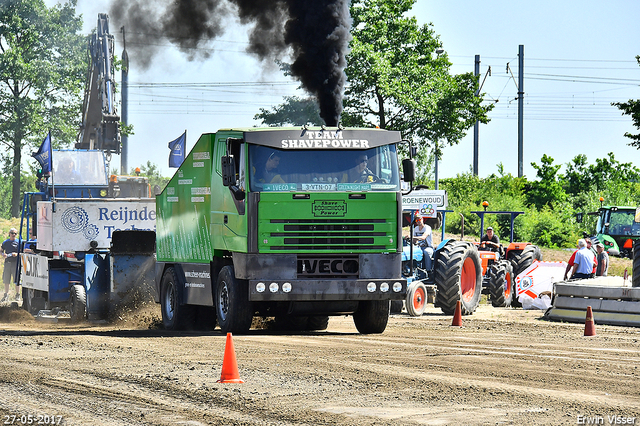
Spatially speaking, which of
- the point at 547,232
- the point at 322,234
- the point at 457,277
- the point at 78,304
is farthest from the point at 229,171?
the point at 547,232

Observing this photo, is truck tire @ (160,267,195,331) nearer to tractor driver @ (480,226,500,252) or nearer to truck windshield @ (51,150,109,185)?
truck windshield @ (51,150,109,185)

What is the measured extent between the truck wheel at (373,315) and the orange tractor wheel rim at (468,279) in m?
5.64

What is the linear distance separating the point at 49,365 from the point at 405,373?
4156 mm

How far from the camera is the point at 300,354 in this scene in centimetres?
1165

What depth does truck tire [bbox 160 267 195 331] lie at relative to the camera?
1590cm

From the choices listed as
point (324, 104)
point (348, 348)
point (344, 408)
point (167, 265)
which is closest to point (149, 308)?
point (167, 265)

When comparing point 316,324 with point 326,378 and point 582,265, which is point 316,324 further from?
point 582,265

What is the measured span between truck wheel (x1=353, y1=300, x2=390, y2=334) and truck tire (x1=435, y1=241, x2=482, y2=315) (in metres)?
4.50

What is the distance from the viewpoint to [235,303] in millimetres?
13883

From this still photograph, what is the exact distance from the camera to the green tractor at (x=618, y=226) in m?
40.1

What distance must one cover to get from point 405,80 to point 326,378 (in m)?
27.6

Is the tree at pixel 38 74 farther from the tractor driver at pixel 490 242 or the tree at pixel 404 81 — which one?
the tractor driver at pixel 490 242

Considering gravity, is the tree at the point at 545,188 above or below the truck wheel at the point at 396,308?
above

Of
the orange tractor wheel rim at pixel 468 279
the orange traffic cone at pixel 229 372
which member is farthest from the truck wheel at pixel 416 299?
the orange traffic cone at pixel 229 372
